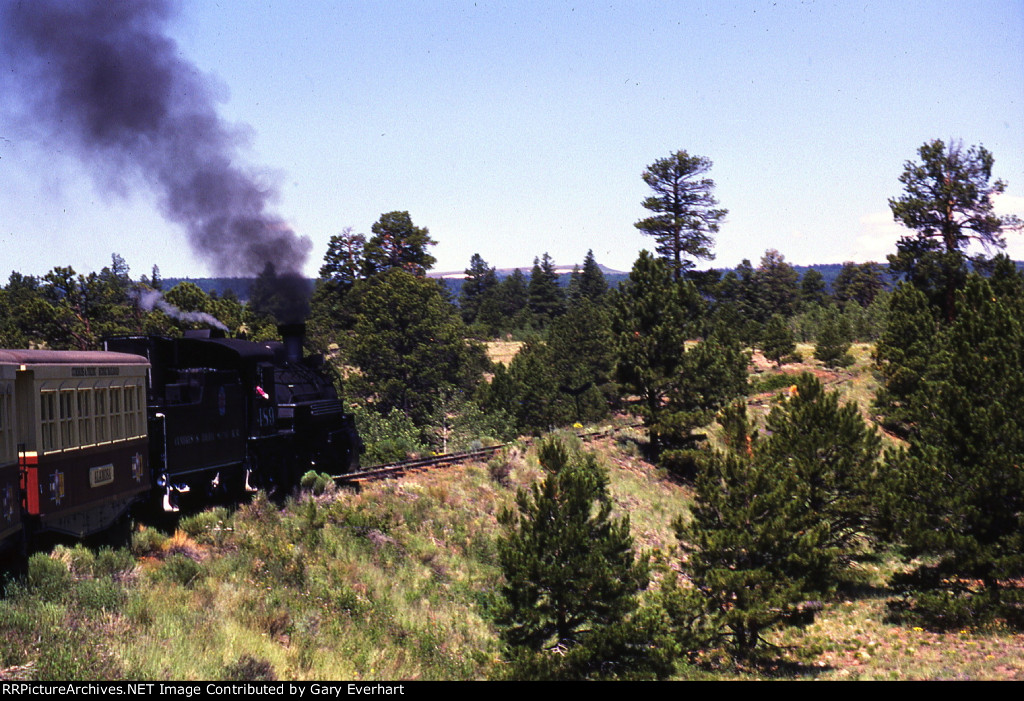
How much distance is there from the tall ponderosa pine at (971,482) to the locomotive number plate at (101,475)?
69.0ft

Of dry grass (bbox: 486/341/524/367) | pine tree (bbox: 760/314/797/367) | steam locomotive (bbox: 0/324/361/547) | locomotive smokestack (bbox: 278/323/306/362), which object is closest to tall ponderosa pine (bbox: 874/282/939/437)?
pine tree (bbox: 760/314/797/367)

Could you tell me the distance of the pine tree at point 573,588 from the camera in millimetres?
18438

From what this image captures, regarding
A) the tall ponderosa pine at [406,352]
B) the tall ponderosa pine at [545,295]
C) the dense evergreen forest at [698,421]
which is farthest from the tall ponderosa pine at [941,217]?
the tall ponderosa pine at [545,295]

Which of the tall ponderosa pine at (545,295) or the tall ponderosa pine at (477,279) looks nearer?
the tall ponderosa pine at (545,295)

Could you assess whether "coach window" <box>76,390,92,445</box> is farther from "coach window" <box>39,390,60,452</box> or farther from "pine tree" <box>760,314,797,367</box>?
"pine tree" <box>760,314,797,367</box>

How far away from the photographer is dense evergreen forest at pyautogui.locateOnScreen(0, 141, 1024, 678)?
19297 millimetres

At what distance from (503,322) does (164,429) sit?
3698 inches

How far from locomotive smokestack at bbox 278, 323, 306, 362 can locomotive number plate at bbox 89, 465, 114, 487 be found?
306 inches

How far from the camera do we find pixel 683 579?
32.0 meters

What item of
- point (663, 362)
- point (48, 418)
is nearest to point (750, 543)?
point (48, 418)

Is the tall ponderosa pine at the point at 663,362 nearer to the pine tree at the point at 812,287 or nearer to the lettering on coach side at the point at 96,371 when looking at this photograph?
the lettering on coach side at the point at 96,371
